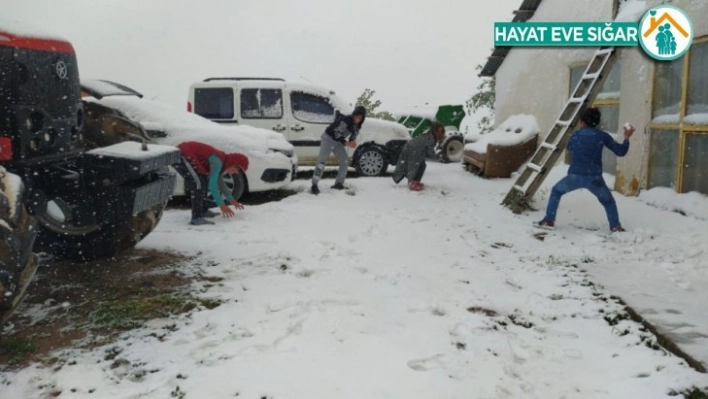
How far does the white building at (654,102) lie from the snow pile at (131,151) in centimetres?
566

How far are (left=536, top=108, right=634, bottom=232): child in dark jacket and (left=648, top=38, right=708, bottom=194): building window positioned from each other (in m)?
1.02

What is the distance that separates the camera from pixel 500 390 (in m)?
2.55

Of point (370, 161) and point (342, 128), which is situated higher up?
point (342, 128)

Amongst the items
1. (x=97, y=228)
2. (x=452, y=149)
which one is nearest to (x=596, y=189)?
(x=97, y=228)

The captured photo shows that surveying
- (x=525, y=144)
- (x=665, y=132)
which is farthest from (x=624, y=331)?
(x=525, y=144)

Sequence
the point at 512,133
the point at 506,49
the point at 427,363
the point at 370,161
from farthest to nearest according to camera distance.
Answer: the point at 506,49 < the point at 512,133 < the point at 370,161 < the point at 427,363

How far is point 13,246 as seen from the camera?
2473 mm

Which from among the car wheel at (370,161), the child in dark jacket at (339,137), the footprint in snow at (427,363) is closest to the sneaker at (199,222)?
the child in dark jacket at (339,137)

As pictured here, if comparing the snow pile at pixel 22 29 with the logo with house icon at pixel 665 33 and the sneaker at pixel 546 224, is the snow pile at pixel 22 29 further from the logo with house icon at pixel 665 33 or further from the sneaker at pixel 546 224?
the logo with house icon at pixel 665 33

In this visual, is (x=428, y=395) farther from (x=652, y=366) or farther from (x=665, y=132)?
(x=665, y=132)

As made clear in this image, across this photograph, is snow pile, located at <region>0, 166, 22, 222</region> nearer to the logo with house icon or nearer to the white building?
the white building

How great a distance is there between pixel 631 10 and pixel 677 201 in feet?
9.47

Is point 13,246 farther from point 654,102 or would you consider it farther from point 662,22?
point 662,22

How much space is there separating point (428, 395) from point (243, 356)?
987 millimetres
